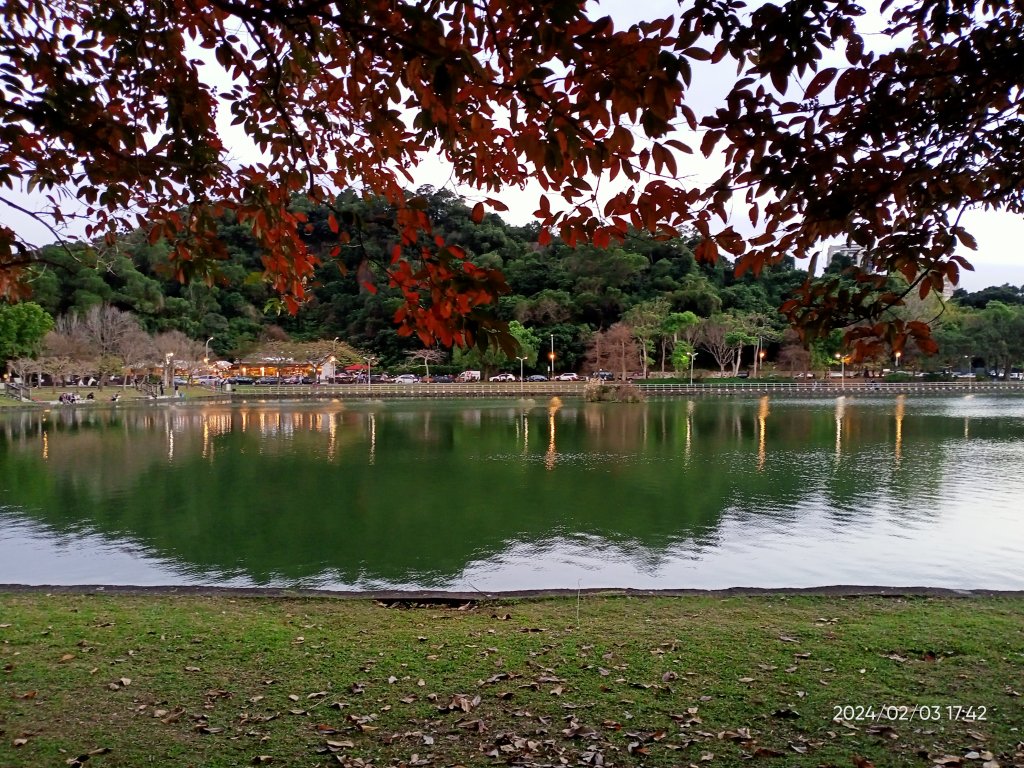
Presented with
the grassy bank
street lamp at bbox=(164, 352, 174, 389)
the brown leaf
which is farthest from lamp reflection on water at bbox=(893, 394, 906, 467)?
street lamp at bbox=(164, 352, 174, 389)

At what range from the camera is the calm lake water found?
290 inches

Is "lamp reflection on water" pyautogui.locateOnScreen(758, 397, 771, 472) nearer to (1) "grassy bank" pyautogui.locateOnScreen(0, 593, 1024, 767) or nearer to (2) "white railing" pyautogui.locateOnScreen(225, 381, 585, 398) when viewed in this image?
(1) "grassy bank" pyautogui.locateOnScreen(0, 593, 1024, 767)

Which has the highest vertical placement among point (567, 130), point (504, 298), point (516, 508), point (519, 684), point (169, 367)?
point (504, 298)

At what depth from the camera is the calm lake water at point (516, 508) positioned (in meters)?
7.36

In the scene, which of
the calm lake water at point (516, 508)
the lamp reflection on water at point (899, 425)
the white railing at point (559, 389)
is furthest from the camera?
the white railing at point (559, 389)

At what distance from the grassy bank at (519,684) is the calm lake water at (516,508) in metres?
2.16

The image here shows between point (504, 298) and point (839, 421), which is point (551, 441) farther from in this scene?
point (504, 298)

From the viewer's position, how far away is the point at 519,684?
360 centimetres

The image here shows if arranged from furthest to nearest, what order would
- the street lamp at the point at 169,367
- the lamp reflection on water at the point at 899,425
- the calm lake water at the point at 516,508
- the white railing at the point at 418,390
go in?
the white railing at the point at 418,390
the street lamp at the point at 169,367
the lamp reflection on water at the point at 899,425
the calm lake water at the point at 516,508

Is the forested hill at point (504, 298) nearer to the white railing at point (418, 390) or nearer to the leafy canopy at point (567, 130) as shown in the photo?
the white railing at point (418, 390)

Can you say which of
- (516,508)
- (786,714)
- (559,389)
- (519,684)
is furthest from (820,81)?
(559,389)

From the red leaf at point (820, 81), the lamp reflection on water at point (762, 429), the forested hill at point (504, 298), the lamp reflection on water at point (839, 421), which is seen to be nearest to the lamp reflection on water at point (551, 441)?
the lamp reflection on water at point (762, 429)

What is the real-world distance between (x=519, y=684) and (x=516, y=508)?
703cm

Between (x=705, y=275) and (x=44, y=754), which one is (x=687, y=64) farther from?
(x=705, y=275)
